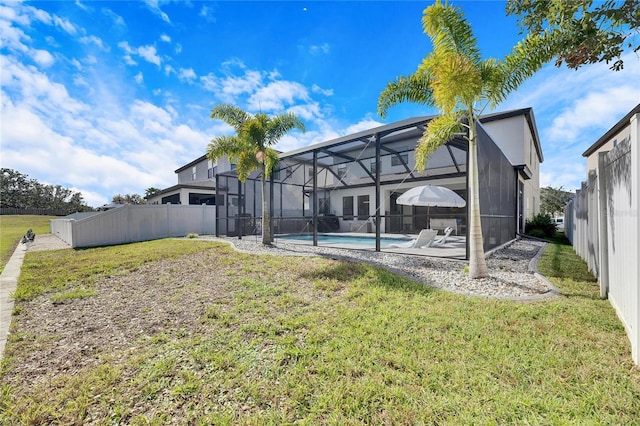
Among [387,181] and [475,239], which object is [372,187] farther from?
[475,239]

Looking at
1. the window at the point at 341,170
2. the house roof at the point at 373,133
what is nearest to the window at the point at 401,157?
the window at the point at 341,170

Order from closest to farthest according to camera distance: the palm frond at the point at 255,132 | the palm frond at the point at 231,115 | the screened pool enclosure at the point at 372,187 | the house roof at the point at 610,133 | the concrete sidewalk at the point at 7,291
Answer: the concrete sidewalk at the point at 7,291 → the screened pool enclosure at the point at 372,187 → the palm frond at the point at 255,132 → the palm frond at the point at 231,115 → the house roof at the point at 610,133

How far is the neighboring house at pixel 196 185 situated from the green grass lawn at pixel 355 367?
1622 centimetres

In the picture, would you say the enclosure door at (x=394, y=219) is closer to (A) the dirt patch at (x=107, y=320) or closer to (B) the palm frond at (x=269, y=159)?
(B) the palm frond at (x=269, y=159)

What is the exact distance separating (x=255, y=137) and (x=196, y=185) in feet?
40.1

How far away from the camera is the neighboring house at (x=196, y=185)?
67.1 feet

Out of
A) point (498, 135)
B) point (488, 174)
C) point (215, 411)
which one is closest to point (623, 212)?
point (215, 411)

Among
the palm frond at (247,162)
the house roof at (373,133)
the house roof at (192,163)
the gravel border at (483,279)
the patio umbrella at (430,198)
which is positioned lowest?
the gravel border at (483,279)

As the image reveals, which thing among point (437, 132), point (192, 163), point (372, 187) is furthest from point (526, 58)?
point (192, 163)

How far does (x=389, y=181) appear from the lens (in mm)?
16250

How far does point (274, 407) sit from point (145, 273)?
19.3 ft

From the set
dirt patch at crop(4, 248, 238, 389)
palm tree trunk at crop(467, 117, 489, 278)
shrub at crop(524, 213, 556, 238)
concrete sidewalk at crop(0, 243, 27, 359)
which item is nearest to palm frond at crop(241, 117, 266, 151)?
dirt patch at crop(4, 248, 238, 389)

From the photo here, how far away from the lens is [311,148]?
10133 millimetres

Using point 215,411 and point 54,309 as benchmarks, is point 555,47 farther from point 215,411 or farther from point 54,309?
point 54,309
